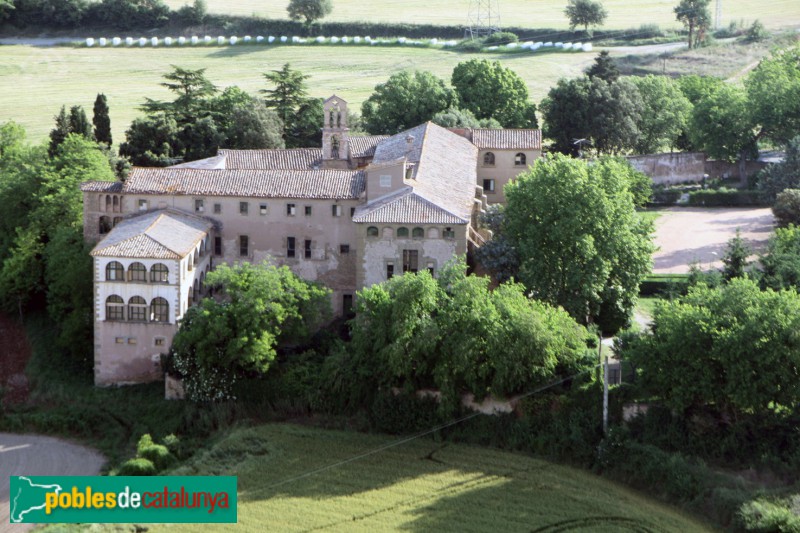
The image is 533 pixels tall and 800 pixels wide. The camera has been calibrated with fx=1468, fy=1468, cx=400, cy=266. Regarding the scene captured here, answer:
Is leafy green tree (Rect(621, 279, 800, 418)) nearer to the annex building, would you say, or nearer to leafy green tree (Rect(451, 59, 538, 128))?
the annex building

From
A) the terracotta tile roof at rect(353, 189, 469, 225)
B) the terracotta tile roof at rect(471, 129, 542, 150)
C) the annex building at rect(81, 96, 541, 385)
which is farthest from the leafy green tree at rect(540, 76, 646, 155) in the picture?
the terracotta tile roof at rect(353, 189, 469, 225)

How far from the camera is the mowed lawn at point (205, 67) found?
13375 centimetres

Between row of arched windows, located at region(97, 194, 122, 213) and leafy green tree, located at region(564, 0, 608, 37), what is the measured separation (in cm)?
8549

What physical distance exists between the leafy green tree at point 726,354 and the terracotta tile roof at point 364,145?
106 ft

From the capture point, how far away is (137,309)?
75.6 metres

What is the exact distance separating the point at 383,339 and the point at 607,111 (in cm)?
4576

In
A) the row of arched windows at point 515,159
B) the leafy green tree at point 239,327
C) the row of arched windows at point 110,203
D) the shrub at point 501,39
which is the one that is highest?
the shrub at point 501,39

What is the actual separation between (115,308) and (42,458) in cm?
878

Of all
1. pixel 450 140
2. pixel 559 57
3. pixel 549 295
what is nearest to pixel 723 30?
pixel 559 57

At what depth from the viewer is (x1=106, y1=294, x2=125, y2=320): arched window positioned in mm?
75312

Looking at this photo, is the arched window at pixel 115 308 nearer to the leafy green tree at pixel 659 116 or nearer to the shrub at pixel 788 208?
the shrub at pixel 788 208

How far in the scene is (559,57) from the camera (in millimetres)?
149375

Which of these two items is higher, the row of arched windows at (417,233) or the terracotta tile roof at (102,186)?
the terracotta tile roof at (102,186)

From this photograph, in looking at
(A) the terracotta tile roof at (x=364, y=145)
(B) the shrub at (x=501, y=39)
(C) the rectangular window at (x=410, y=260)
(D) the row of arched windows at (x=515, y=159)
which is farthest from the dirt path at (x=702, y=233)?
(B) the shrub at (x=501, y=39)
